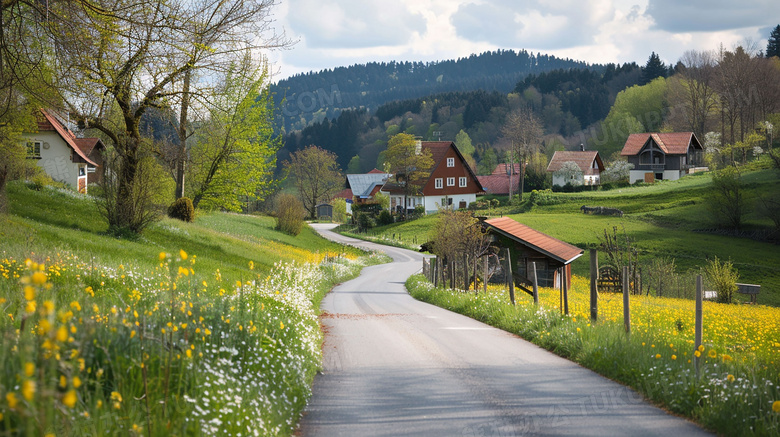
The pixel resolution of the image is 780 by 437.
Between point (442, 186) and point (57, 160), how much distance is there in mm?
49625

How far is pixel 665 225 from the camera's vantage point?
55656 millimetres

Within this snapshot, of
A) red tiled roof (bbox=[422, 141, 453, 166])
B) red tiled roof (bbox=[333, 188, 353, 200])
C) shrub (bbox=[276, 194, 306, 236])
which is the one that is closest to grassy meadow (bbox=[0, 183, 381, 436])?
shrub (bbox=[276, 194, 306, 236])

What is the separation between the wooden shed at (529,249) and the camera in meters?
31.4

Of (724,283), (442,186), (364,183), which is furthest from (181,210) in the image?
(364,183)

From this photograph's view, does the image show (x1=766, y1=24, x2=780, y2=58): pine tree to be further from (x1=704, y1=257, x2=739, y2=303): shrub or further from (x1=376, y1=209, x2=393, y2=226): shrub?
(x1=704, y1=257, x2=739, y2=303): shrub

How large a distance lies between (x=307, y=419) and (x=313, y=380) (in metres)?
1.82

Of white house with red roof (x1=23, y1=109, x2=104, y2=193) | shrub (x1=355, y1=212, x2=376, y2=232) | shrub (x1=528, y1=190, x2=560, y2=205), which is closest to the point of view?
white house with red roof (x1=23, y1=109, x2=104, y2=193)

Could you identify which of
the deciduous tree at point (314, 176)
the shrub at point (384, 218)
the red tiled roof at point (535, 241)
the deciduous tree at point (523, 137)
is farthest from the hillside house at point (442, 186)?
the red tiled roof at point (535, 241)

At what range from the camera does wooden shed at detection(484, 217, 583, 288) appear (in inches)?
1237

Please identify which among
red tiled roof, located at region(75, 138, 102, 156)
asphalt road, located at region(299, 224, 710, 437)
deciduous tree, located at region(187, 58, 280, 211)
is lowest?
asphalt road, located at region(299, 224, 710, 437)

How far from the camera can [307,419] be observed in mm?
7113

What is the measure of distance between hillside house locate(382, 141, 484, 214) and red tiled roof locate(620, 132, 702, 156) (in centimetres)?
2357

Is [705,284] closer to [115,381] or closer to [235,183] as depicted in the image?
[235,183]

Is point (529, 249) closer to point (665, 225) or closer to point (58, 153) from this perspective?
point (665, 225)
